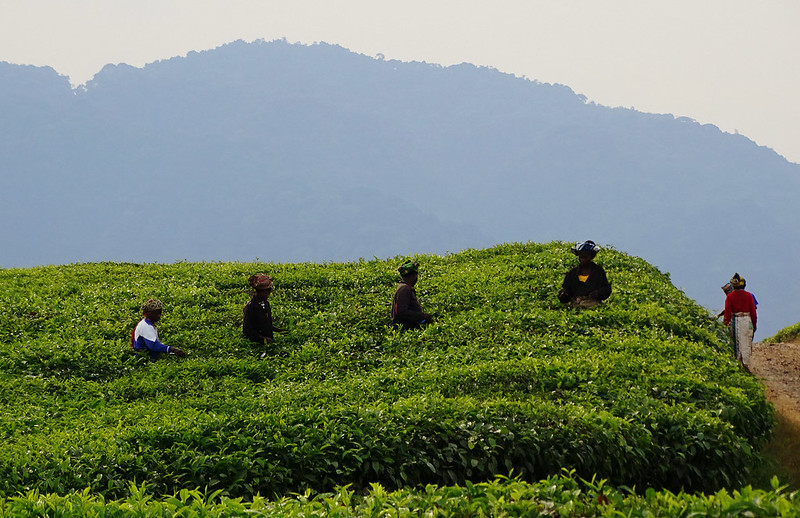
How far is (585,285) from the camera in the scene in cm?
1534

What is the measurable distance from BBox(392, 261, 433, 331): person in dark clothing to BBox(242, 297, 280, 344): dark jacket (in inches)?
103

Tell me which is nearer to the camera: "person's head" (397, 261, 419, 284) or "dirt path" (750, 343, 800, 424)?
"person's head" (397, 261, 419, 284)

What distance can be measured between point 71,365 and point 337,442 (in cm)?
723

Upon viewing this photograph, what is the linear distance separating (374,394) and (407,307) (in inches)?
143

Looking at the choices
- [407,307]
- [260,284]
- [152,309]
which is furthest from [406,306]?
[152,309]

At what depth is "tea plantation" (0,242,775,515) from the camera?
9156 millimetres

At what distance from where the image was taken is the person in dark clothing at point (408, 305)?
567 inches

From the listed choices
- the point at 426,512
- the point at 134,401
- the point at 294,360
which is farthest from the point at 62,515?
the point at 294,360

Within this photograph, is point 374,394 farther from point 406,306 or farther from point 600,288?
point 600,288

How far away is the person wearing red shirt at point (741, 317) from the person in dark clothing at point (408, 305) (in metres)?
7.80

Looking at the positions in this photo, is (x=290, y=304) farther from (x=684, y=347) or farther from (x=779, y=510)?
(x=779, y=510)

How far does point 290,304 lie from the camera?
1739 centimetres

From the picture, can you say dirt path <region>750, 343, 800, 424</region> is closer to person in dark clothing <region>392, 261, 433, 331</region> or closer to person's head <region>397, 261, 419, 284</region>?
person in dark clothing <region>392, 261, 433, 331</region>

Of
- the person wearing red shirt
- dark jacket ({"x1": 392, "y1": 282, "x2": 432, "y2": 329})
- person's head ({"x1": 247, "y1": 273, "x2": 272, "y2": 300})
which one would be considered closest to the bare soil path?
the person wearing red shirt
